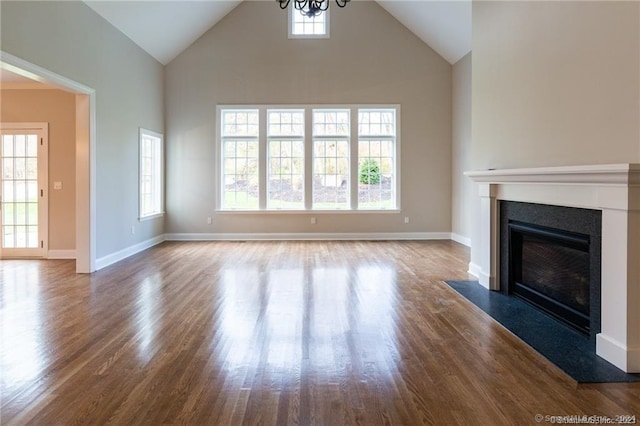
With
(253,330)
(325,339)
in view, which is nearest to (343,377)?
(325,339)

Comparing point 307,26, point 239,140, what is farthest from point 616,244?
point 307,26

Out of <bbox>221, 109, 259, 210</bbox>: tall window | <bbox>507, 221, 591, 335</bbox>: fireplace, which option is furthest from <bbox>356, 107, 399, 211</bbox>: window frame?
<bbox>507, 221, 591, 335</bbox>: fireplace

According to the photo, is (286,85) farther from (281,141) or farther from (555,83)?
(555,83)

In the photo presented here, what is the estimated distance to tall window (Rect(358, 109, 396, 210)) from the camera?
8836 millimetres

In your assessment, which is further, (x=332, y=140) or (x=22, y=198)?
(x=332, y=140)

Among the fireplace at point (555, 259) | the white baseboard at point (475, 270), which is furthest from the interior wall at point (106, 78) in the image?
the fireplace at point (555, 259)

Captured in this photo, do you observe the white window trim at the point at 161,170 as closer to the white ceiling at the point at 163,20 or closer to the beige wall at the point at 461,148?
the white ceiling at the point at 163,20

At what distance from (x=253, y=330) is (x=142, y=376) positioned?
38.6 inches

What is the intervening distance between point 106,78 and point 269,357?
17.3 ft

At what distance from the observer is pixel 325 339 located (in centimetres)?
A: 312

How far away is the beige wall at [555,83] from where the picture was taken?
2695 millimetres

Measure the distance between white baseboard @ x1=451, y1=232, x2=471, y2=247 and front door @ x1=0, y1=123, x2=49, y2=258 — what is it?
7.39 meters

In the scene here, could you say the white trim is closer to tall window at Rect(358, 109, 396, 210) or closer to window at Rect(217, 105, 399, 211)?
window at Rect(217, 105, 399, 211)

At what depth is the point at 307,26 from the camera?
343 inches
